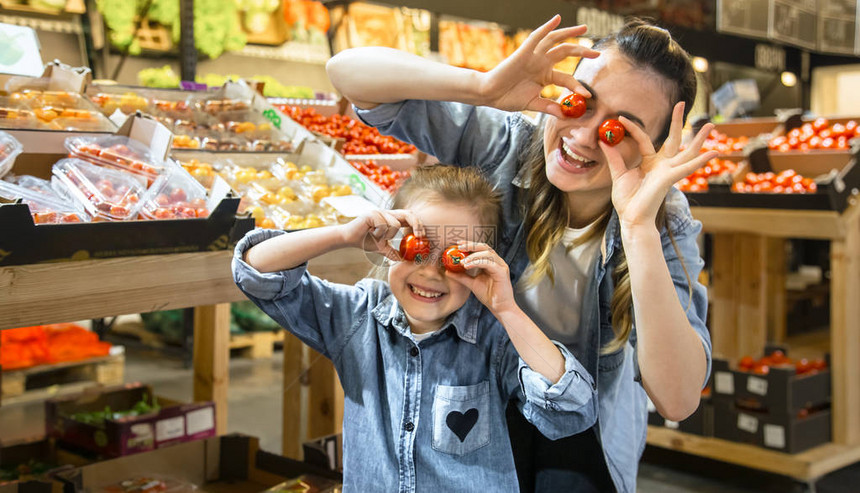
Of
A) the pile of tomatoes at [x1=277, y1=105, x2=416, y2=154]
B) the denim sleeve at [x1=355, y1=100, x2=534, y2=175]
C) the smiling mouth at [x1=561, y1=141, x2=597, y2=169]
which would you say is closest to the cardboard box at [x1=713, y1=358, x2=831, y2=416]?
the pile of tomatoes at [x1=277, y1=105, x2=416, y2=154]

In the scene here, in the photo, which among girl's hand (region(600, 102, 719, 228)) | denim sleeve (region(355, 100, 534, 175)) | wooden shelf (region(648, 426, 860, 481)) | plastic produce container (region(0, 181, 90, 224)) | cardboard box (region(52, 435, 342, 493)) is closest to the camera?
girl's hand (region(600, 102, 719, 228))

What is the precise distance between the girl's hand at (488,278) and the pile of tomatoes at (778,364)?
2.86 meters

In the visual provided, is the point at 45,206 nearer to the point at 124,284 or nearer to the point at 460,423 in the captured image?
the point at 124,284

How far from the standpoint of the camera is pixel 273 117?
8.86 feet

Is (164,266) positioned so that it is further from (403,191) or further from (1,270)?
(403,191)

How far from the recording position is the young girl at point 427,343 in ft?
3.99

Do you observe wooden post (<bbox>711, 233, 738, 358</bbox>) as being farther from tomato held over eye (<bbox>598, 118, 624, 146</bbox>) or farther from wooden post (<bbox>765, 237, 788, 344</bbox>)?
tomato held over eye (<bbox>598, 118, 624, 146</bbox>)

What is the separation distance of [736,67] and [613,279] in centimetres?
934

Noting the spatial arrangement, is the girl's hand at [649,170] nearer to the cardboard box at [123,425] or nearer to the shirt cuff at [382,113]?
the shirt cuff at [382,113]

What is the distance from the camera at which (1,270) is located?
4.74 feet

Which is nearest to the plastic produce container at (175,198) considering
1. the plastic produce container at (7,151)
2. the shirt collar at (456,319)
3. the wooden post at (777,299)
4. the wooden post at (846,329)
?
the plastic produce container at (7,151)

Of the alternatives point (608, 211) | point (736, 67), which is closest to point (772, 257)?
point (608, 211)

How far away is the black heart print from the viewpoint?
133 cm

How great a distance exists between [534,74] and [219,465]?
1633mm
